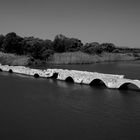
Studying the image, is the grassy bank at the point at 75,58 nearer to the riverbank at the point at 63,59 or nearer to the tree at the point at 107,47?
the riverbank at the point at 63,59

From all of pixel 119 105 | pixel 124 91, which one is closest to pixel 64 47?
pixel 124 91

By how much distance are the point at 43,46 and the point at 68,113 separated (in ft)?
294

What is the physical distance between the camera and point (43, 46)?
401ft

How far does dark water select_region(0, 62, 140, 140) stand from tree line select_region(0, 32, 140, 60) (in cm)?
6590

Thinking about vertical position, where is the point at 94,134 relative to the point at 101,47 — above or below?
below

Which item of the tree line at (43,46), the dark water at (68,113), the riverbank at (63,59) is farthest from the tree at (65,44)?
the dark water at (68,113)

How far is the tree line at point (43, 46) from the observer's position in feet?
380

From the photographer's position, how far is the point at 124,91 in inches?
1884

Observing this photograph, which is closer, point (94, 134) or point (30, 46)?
point (94, 134)

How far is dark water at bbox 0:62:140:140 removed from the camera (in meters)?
28.3

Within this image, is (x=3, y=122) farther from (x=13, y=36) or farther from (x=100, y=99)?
(x=13, y=36)

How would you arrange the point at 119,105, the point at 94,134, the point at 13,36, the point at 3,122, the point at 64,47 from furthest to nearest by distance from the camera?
the point at 64,47 → the point at 13,36 → the point at 119,105 → the point at 3,122 → the point at 94,134

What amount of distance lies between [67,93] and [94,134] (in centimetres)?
1912

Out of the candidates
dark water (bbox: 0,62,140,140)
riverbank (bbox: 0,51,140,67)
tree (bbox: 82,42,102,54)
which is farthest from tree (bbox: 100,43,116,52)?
dark water (bbox: 0,62,140,140)
